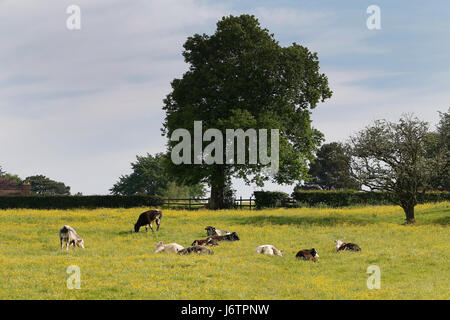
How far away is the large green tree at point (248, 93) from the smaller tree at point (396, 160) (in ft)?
37.8

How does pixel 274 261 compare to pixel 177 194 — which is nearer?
pixel 274 261

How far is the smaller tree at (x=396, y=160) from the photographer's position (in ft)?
135

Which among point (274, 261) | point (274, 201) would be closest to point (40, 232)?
point (274, 261)

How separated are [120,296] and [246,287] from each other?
3.88 meters

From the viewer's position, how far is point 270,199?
56.8 metres

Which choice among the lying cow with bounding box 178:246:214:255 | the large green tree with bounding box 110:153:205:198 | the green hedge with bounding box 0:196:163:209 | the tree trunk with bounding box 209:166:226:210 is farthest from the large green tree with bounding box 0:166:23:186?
the lying cow with bounding box 178:246:214:255

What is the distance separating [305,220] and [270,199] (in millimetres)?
15824

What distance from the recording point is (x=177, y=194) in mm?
89312

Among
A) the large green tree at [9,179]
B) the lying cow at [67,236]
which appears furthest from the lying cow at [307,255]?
the large green tree at [9,179]

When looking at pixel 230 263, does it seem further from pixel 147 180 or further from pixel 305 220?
pixel 147 180
